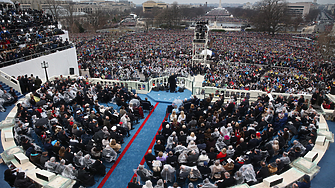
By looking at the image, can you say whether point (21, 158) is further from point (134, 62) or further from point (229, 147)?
point (134, 62)

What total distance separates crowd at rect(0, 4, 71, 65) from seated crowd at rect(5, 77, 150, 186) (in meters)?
7.34

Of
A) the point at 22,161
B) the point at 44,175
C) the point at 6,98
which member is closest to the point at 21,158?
the point at 22,161

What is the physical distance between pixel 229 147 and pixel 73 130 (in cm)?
648

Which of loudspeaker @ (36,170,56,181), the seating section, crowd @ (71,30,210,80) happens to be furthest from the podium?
crowd @ (71,30,210,80)

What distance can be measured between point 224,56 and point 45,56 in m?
28.3

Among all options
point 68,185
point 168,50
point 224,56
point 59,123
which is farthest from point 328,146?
point 168,50

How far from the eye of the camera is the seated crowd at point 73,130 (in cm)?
724

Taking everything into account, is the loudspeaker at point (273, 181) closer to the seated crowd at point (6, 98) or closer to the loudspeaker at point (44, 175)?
the loudspeaker at point (44, 175)

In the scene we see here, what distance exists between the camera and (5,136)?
816 centimetres

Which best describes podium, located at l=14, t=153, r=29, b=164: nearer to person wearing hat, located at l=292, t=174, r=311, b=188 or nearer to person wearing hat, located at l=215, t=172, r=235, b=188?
person wearing hat, located at l=215, t=172, r=235, b=188

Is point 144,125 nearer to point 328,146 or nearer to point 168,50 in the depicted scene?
point 328,146

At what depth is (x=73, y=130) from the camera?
8.98 meters

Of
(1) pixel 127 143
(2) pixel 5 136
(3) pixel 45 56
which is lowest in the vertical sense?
(1) pixel 127 143

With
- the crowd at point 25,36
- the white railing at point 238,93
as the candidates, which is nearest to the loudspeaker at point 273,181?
the white railing at point 238,93
